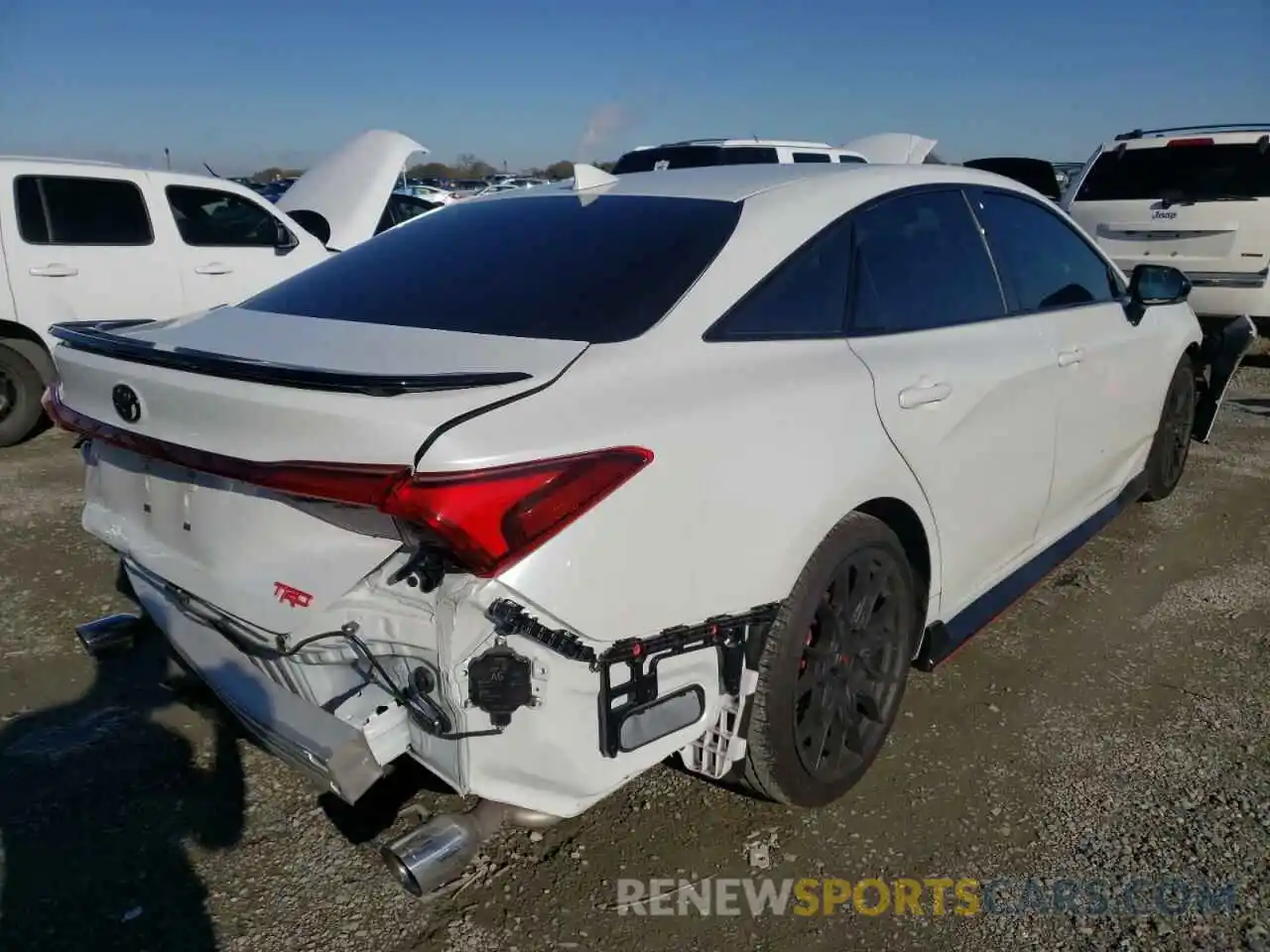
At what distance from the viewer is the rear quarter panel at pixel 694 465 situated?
1.80 meters

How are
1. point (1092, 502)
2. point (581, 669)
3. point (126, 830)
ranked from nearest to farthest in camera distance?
point (581, 669)
point (126, 830)
point (1092, 502)

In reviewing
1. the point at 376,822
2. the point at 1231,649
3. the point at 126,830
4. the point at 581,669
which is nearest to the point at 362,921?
the point at 376,822

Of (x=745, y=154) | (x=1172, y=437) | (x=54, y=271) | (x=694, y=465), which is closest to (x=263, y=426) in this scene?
(x=694, y=465)

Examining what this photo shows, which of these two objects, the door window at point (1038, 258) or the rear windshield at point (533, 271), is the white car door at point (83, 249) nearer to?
the rear windshield at point (533, 271)

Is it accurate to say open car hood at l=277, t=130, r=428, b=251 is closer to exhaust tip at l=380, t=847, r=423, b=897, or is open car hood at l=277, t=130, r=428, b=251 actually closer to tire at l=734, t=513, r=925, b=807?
tire at l=734, t=513, r=925, b=807

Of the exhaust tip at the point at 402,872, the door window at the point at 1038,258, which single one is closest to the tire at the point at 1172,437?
the door window at the point at 1038,258

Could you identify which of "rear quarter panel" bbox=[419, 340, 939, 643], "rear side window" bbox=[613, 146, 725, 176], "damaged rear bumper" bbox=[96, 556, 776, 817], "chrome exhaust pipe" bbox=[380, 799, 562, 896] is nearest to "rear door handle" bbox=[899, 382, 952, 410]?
"rear quarter panel" bbox=[419, 340, 939, 643]

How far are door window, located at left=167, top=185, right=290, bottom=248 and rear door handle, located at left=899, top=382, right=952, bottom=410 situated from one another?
6.17 meters

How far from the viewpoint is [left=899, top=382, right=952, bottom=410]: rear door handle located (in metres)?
2.58

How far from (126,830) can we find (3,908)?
1.05 feet

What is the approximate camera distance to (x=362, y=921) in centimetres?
226

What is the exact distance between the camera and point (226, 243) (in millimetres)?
7391

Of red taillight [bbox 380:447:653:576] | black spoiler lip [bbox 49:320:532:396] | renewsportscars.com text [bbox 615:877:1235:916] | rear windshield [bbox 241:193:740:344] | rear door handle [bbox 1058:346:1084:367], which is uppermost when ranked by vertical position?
rear windshield [bbox 241:193:740:344]

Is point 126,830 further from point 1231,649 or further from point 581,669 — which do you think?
point 1231,649
